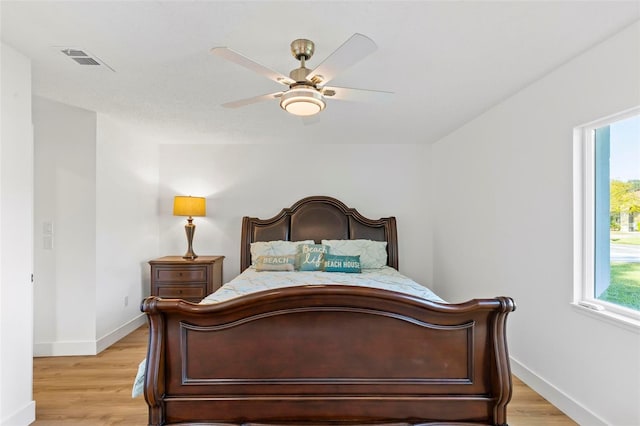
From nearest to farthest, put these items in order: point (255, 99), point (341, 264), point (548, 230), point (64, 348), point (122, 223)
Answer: point (255, 99) < point (548, 230) < point (64, 348) < point (341, 264) < point (122, 223)

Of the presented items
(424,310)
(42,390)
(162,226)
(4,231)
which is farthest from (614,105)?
(162,226)

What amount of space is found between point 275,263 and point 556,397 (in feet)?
8.77

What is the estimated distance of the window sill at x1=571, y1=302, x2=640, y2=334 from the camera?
1813 millimetres

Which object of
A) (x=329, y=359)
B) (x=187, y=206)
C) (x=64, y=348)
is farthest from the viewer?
(x=187, y=206)

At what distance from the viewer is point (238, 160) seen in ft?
15.3

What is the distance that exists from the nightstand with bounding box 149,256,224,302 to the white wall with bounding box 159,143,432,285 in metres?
0.63

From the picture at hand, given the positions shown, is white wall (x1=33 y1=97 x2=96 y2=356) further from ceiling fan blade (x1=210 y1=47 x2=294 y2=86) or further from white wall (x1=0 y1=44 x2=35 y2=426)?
ceiling fan blade (x1=210 y1=47 x2=294 y2=86)

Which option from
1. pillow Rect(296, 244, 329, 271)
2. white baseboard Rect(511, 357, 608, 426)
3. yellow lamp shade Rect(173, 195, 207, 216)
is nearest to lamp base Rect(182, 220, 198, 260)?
yellow lamp shade Rect(173, 195, 207, 216)

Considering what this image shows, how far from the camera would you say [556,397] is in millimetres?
2332

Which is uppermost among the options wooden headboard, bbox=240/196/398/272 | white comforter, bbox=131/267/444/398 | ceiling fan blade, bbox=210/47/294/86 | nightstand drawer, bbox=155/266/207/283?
ceiling fan blade, bbox=210/47/294/86

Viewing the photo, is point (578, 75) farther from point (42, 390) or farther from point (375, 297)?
point (42, 390)

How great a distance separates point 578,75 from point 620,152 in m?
0.57

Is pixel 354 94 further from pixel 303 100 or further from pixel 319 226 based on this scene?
pixel 319 226

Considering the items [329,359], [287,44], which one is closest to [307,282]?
[329,359]
